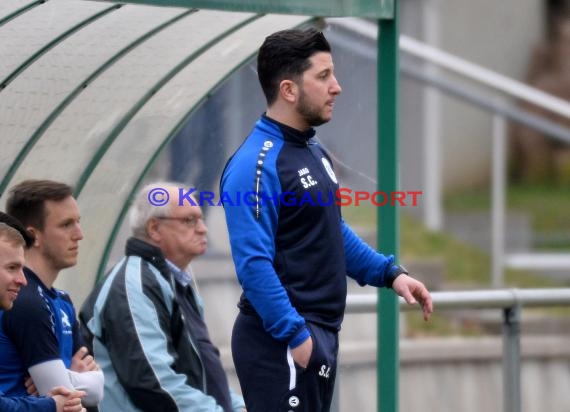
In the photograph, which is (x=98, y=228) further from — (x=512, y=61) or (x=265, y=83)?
(x=512, y=61)

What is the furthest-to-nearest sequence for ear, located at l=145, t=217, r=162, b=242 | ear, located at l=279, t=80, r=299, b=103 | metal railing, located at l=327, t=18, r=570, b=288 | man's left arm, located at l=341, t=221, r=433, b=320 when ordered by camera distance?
metal railing, located at l=327, t=18, r=570, b=288 → ear, located at l=145, t=217, r=162, b=242 → man's left arm, located at l=341, t=221, r=433, b=320 → ear, located at l=279, t=80, r=299, b=103

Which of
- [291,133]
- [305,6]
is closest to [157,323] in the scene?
[291,133]

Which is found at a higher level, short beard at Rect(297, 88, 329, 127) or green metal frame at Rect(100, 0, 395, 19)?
green metal frame at Rect(100, 0, 395, 19)

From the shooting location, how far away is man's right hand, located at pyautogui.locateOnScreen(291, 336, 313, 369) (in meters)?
4.77

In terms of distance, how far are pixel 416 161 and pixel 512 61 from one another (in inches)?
242

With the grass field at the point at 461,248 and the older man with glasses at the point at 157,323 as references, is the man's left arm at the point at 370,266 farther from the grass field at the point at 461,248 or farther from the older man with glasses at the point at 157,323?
the grass field at the point at 461,248

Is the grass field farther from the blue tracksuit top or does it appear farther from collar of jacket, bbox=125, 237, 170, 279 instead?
the blue tracksuit top

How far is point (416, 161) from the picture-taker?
13.5 metres

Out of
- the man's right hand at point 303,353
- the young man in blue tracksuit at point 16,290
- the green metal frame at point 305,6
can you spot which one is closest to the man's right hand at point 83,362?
the young man in blue tracksuit at point 16,290

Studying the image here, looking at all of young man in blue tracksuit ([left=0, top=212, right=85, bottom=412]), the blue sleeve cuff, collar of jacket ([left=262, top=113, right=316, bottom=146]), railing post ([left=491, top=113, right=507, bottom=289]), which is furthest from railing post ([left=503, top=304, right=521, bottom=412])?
railing post ([left=491, top=113, right=507, bottom=289])

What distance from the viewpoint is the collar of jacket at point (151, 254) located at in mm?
5645

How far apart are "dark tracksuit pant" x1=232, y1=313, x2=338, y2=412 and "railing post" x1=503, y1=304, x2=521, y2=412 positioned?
2534 millimetres

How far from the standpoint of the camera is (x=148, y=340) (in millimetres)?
5414

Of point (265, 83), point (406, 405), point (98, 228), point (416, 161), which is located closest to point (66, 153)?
point (98, 228)
